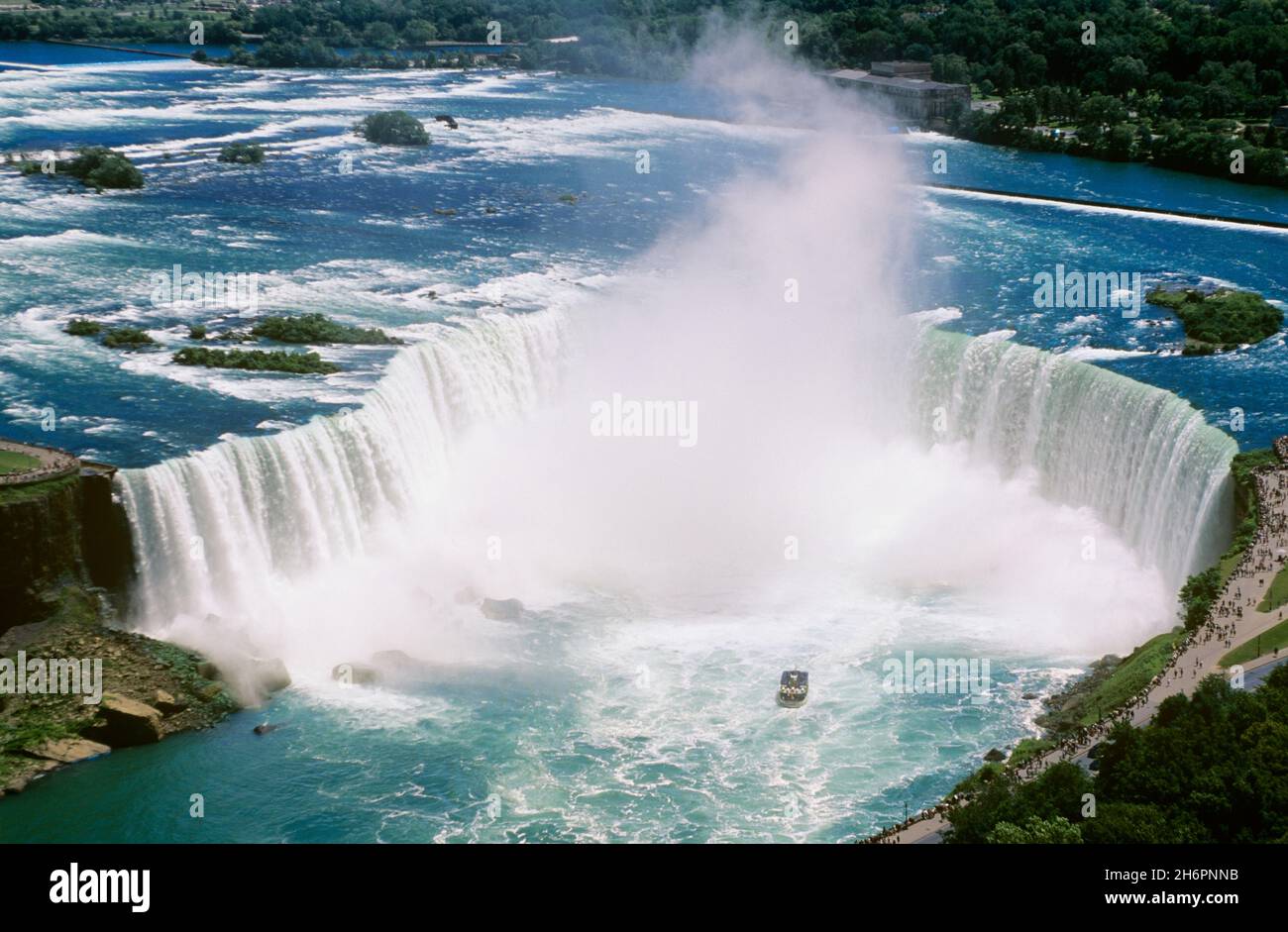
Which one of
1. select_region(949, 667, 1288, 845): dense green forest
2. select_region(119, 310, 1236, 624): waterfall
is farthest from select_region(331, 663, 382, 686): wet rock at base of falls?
select_region(949, 667, 1288, 845): dense green forest

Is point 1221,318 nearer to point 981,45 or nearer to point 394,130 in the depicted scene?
point 394,130

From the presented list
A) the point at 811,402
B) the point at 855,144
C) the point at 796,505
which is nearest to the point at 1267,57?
the point at 855,144

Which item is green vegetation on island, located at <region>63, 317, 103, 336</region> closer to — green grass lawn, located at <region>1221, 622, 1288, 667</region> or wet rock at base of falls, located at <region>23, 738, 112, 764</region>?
wet rock at base of falls, located at <region>23, 738, 112, 764</region>

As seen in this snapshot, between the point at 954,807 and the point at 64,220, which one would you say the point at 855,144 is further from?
the point at 954,807

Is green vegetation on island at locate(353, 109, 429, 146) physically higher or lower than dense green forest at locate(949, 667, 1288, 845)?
higher

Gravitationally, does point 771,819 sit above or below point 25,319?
below

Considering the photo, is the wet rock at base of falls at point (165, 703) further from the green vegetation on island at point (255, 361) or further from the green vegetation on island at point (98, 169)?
the green vegetation on island at point (98, 169)
